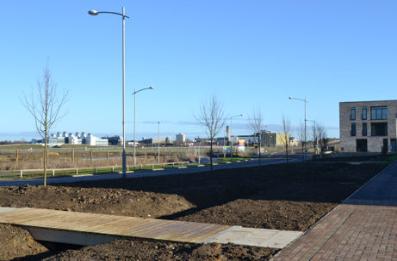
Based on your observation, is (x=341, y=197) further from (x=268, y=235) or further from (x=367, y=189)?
(x=268, y=235)

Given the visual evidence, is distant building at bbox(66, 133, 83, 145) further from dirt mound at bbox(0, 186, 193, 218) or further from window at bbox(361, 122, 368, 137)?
dirt mound at bbox(0, 186, 193, 218)

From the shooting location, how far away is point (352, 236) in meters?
9.68

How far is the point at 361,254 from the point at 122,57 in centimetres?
2156

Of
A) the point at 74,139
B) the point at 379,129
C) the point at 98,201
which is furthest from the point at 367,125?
the point at 74,139

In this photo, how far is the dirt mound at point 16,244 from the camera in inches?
399

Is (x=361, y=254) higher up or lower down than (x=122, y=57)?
lower down

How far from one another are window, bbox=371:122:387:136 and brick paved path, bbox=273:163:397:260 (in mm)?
90238

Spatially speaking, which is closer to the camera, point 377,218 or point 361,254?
point 361,254

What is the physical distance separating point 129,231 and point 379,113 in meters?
97.4

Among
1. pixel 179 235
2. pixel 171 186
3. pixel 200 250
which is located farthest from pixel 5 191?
pixel 200 250

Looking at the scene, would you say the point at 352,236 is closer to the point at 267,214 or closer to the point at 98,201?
the point at 267,214

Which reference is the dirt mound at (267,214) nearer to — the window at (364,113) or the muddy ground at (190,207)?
the muddy ground at (190,207)

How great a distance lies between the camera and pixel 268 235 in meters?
9.64

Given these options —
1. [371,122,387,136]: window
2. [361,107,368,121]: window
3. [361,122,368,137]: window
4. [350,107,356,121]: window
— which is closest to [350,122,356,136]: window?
[350,107,356,121]: window
